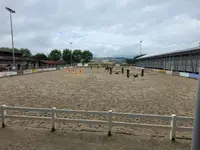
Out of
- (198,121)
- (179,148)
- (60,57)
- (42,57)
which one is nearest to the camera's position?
(198,121)

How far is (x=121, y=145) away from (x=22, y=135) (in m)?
3.13

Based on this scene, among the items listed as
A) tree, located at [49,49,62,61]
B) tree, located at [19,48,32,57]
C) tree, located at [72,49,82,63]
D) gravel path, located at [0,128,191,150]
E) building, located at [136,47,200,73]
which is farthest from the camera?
tree, located at [72,49,82,63]

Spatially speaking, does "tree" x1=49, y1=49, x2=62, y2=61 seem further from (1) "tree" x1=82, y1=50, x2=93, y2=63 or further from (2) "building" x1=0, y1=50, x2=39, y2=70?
(2) "building" x1=0, y1=50, x2=39, y2=70

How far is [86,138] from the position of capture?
463 centimetres

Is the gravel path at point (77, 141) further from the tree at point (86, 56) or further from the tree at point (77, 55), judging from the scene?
the tree at point (86, 56)

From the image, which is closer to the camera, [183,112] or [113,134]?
[113,134]

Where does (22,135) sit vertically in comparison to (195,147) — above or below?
below

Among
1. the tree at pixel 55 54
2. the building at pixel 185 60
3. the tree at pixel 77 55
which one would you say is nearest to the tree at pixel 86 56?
the tree at pixel 77 55

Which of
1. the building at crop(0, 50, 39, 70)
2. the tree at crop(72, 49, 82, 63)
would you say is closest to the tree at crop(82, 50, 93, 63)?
the tree at crop(72, 49, 82, 63)

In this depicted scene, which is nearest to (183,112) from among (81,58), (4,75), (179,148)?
(179,148)

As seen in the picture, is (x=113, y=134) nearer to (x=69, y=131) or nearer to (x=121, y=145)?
(x=121, y=145)

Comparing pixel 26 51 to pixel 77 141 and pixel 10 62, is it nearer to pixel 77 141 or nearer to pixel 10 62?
pixel 10 62

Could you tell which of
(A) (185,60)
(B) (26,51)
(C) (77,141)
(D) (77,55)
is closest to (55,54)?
(D) (77,55)

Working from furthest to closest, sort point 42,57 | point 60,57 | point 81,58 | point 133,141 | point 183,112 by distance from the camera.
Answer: point 81,58 < point 60,57 < point 42,57 < point 183,112 < point 133,141
